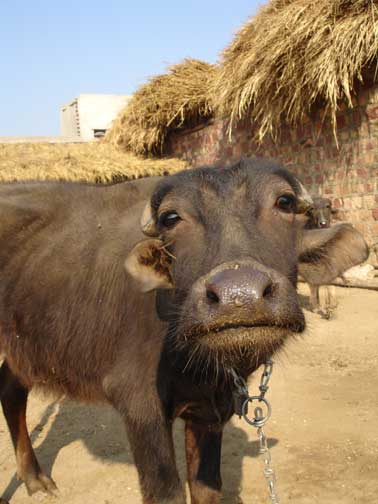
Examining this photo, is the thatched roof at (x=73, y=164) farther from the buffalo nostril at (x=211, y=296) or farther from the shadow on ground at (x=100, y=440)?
the buffalo nostril at (x=211, y=296)

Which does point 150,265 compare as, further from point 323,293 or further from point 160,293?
point 323,293

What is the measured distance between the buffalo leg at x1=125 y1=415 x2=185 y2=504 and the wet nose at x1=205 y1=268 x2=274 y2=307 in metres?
0.97

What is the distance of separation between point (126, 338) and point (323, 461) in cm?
181

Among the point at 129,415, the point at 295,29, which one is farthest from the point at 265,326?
the point at 295,29

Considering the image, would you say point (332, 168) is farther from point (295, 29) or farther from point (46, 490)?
point (46, 490)

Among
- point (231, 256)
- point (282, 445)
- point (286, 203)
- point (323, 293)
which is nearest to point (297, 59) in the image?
point (323, 293)

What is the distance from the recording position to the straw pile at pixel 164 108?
36.4 ft

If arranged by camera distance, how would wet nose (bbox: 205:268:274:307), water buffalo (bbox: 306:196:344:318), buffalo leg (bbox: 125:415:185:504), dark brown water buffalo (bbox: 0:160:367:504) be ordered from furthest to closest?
1. water buffalo (bbox: 306:196:344:318)
2. buffalo leg (bbox: 125:415:185:504)
3. dark brown water buffalo (bbox: 0:160:367:504)
4. wet nose (bbox: 205:268:274:307)

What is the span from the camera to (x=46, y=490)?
3553mm

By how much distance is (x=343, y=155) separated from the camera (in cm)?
812

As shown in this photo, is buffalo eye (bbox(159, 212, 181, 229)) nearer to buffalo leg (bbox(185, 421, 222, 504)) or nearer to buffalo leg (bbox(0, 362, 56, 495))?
buffalo leg (bbox(185, 421, 222, 504))

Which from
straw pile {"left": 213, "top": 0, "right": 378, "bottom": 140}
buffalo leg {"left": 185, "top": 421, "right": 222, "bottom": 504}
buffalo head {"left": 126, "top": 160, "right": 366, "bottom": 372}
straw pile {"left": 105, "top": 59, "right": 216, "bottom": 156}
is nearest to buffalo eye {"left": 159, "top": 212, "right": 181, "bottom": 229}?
buffalo head {"left": 126, "top": 160, "right": 366, "bottom": 372}

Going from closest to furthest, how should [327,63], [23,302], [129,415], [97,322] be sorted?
1. [129,415]
2. [97,322]
3. [23,302]
4. [327,63]

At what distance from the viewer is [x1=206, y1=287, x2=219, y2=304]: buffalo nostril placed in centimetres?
176
